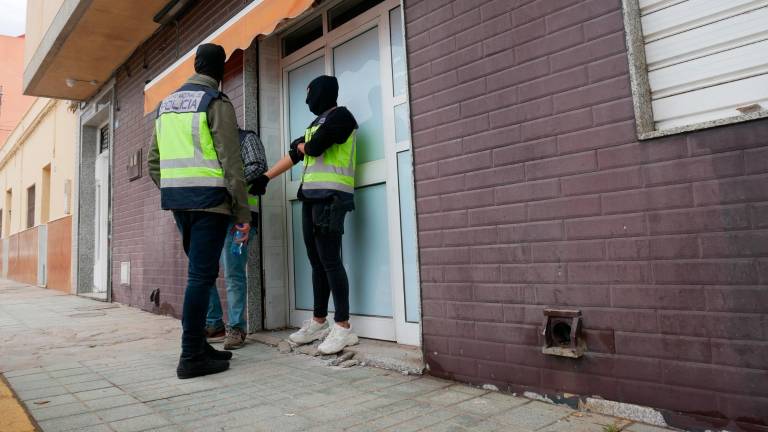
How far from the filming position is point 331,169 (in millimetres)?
3416

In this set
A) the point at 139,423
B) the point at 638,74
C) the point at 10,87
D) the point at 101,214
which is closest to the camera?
the point at 638,74

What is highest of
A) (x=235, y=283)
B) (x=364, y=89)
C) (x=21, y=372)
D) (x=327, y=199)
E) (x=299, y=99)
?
(x=299, y=99)

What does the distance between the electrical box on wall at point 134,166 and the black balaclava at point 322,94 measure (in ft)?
13.5

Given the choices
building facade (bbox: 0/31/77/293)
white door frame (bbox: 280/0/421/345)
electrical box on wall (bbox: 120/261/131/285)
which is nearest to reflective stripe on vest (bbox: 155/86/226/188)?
white door frame (bbox: 280/0/421/345)

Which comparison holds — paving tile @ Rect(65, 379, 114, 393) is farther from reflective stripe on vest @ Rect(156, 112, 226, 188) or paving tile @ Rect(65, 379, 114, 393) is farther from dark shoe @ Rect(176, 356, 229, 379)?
reflective stripe on vest @ Rect(156, 112, 226, 188)

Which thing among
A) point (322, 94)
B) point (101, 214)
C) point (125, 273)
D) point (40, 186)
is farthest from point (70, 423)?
point (40, 186)

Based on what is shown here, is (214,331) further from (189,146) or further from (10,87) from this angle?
(10,87)

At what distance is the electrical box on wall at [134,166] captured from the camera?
663 cm

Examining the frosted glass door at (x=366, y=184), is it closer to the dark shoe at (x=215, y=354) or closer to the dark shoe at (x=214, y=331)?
the dark shoe at (x=214, y=331)

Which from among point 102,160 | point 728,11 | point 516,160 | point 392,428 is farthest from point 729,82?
point 102,160

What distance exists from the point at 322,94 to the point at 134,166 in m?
4.41

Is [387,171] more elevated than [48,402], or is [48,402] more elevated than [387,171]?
[387,171]

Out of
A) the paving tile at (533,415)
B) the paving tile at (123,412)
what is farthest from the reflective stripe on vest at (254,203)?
the paving tile at (533,415)

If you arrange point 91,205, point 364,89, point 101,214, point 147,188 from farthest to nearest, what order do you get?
1. point 91,205
2. point 101,214
3. point 147,188
4. point 364,89
